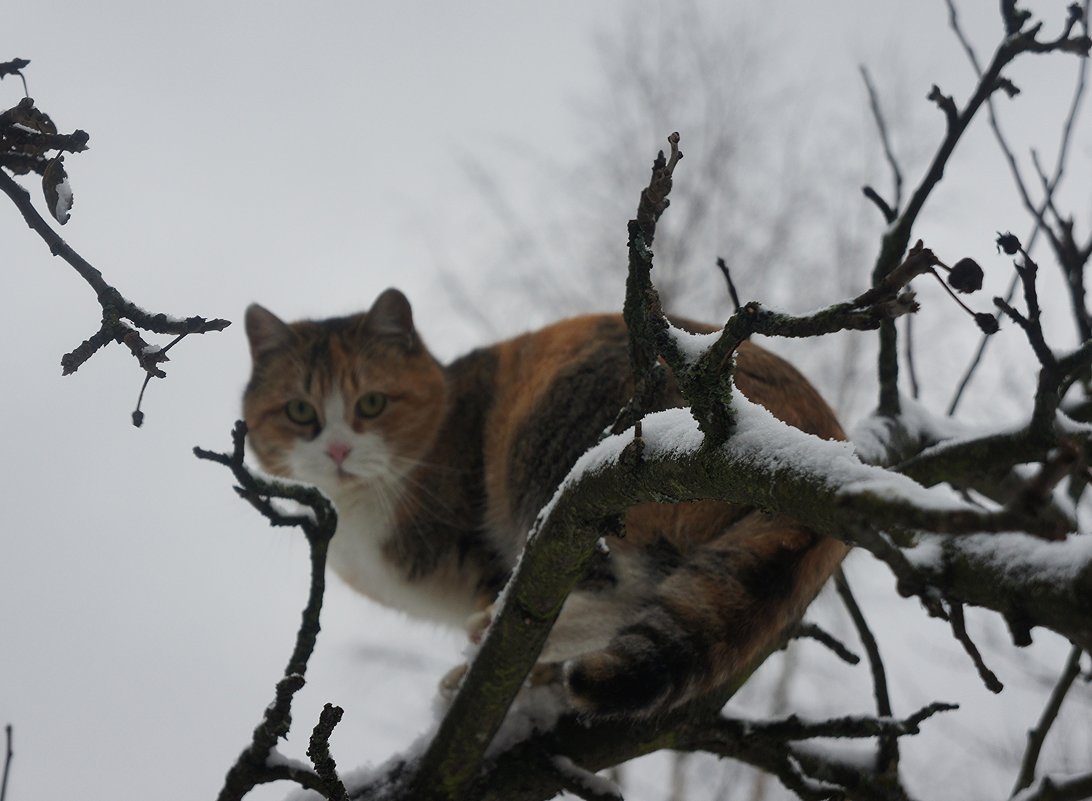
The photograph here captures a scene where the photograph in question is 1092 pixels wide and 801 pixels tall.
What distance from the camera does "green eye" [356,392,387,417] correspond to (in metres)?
3.08

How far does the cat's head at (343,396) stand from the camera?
115 inches

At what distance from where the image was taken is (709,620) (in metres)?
1.53

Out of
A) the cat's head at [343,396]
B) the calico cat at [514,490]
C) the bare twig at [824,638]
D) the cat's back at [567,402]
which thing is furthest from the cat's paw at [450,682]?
the cat's head at [343,396]

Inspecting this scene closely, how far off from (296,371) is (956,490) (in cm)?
202

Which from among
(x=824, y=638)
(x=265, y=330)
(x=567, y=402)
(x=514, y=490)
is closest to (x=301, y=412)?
(x=265, y=330)

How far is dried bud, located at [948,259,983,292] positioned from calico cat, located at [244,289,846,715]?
765 mm

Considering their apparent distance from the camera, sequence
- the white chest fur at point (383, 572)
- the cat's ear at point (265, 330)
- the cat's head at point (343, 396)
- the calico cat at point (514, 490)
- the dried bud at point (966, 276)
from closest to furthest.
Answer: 1. the dried bud at point (966, 276)
2. the calico cat at point (514, 490)
3. the white chest fur at point (383, 572)
4. the cat's head at point (343, 396)
5. the cat's ear at point (265, 330)

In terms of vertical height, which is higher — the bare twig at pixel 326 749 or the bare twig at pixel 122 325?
the bare twig at pixel 122 325

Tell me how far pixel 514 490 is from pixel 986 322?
177cm

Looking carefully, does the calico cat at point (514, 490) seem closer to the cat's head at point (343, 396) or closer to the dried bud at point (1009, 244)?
the cat's head at point (343, 396)

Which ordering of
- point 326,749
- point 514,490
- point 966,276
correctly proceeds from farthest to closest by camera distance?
point 514,490
point 326,749
point 966,276

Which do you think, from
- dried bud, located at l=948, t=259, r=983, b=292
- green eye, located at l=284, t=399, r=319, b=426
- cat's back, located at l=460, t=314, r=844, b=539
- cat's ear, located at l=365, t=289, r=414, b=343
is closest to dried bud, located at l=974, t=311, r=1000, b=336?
dried bud, located at l=948, t=259, r=983, b=292

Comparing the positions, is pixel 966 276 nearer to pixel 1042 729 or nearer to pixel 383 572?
pixel 1042 729

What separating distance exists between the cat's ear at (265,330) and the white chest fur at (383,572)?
2.09ft
